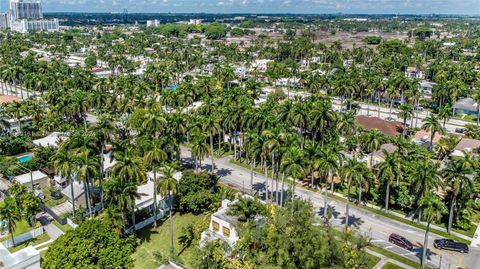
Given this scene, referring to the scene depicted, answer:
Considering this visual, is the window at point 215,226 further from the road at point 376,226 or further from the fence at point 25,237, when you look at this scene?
the fence at point 25,237

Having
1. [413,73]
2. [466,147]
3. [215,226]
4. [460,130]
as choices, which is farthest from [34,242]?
[413,73]

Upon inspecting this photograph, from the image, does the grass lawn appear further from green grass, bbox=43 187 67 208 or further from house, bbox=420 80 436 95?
house, bbox=420 80 436 95

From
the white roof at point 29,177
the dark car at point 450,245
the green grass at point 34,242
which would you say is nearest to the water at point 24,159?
the white roof at point 29,177

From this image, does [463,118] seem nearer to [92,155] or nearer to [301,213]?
[301,213]

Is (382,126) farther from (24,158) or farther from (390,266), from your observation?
(24,158)

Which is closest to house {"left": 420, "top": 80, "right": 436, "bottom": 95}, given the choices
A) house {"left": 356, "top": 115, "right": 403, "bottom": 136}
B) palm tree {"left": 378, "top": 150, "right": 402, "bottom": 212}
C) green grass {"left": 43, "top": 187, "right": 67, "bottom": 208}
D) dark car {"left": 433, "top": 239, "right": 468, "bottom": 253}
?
house {"left": 356, "top": 115, "right": 403, "bottom": 136}

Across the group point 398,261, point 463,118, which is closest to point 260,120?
point 398,261
